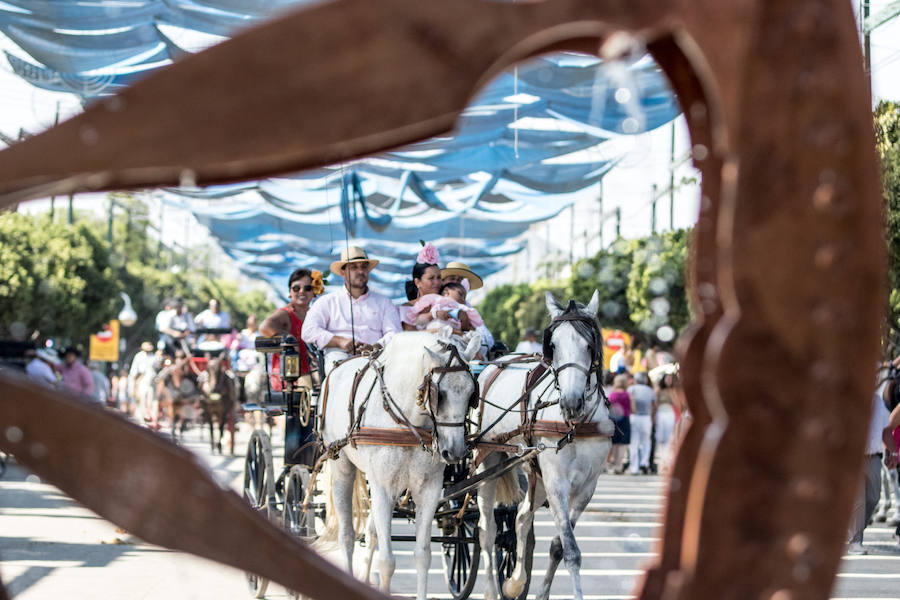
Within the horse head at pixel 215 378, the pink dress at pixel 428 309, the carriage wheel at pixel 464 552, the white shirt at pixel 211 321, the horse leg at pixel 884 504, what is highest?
Result: the white shirt at pixel 211 321

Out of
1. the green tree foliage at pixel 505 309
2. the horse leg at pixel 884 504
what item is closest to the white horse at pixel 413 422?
the horse leg at pixel 884 504

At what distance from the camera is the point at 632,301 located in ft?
92.7

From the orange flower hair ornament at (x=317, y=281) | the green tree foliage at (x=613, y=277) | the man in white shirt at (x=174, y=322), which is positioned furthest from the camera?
the green tree foliage at (x=613, y=277)

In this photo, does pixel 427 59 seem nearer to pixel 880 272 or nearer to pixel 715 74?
pixel 715 74

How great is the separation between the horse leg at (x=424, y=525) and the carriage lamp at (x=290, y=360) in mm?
1457

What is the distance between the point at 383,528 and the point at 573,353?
5.11ft

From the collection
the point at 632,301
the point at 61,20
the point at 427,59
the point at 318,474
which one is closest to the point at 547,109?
the point at 61,20

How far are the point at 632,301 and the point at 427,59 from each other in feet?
89.2

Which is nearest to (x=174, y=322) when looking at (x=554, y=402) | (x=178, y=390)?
(x=178, y=390)

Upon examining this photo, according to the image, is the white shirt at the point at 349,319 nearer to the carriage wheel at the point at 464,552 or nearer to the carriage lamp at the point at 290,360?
the carriage lamp at the point at 290,360

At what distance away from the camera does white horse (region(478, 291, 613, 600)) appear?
7.01 metres

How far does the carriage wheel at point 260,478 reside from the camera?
24.9ft

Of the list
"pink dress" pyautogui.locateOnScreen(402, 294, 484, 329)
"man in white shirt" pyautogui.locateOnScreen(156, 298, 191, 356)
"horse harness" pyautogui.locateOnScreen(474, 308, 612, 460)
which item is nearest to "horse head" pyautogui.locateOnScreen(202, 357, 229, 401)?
"man in white shirt" pyautogui.locateOnScreen(156, 298, 191, 356)

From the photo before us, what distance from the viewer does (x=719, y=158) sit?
1.41m
